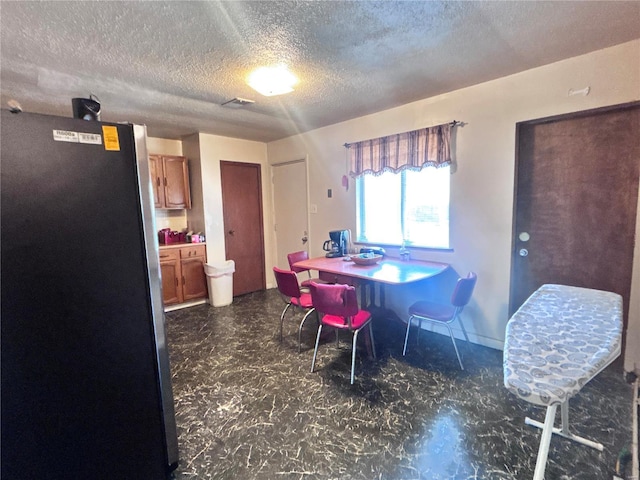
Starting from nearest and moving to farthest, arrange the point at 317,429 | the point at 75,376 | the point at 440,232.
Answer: the point at 75,376, the point at 317,429, the point at 440,232

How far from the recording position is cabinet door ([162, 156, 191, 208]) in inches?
173

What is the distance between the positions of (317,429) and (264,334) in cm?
157

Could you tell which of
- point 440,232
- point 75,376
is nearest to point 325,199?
point 440,232

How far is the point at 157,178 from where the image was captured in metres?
4.32

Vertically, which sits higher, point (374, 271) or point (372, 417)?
point (374, 271)

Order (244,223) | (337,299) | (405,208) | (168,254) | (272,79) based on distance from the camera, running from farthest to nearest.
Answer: (244,223)
(168,254)
(405,208)
(272,79)
(337,299)

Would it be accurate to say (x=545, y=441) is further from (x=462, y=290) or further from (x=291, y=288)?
(x=291, y=288)

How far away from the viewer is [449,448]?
176 cm

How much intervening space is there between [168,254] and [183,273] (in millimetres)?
339

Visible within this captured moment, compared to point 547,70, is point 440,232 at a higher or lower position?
lower

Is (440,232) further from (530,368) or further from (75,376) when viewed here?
(75,376)

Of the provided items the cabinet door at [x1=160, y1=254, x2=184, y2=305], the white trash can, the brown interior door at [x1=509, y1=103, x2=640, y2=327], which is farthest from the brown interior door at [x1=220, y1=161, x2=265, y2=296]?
the brown interior door at [x1=509, y1=103, x2=640, y2=327]

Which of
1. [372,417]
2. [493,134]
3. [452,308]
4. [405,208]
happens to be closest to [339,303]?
[372,417]

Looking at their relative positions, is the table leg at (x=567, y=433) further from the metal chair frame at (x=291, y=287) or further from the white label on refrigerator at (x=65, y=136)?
the white label on refrigerator at (x=65, y=136)
